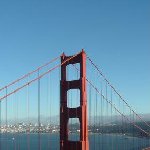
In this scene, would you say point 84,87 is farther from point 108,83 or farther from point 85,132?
point 108,83

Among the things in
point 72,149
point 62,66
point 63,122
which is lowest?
point 72,149

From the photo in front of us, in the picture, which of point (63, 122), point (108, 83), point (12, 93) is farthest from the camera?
point (108, 83)

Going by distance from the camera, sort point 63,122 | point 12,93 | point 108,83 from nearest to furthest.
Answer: point 12,93 < point 63,122 < point 108,83

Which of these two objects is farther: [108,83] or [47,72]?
[108,83]

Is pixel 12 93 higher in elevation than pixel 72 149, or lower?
higher

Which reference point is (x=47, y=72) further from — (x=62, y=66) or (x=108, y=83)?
(x=108, y=83)

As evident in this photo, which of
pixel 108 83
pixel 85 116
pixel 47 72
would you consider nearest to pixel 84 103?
pixel 85 116
